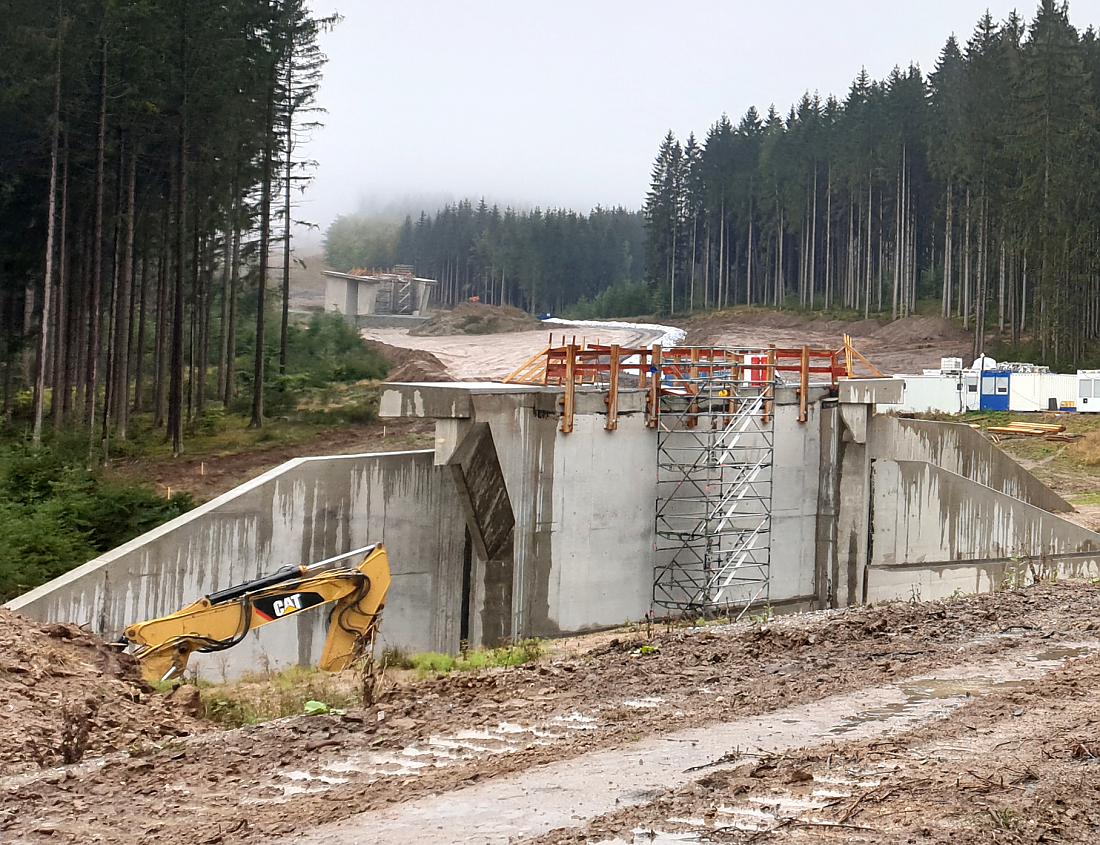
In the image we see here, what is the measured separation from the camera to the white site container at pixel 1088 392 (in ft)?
140

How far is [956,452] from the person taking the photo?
A: 84.8 feet

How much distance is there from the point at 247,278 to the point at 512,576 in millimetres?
23926

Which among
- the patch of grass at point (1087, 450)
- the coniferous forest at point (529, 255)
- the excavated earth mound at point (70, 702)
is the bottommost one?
the excavated earth mound at point (70, 702)

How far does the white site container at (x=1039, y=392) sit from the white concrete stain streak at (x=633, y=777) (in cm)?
3781

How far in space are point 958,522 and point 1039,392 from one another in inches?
938

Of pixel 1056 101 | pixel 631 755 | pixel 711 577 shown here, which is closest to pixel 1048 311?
pixel 1056 101

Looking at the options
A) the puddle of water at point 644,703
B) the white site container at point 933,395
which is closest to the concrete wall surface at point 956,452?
the puddle of water at point 644,703

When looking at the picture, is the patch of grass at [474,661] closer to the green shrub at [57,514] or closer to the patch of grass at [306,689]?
the patch of grass at [306,689]

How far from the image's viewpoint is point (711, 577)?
1956cm

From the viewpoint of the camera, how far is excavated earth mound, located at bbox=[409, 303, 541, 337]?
77688mm

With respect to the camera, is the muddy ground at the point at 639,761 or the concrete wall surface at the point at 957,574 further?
Result: the concrete wall surface at the point at 957,574

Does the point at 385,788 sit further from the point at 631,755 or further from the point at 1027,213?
the point at 1027,213

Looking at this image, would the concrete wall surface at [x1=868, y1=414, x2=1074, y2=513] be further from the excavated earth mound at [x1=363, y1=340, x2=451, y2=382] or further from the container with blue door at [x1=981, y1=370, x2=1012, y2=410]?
the excavated earth mound at [x1=363, y1=340, x2=451, y2=382]

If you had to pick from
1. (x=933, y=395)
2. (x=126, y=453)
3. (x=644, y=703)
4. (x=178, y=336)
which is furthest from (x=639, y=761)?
(x=933, y=395)
